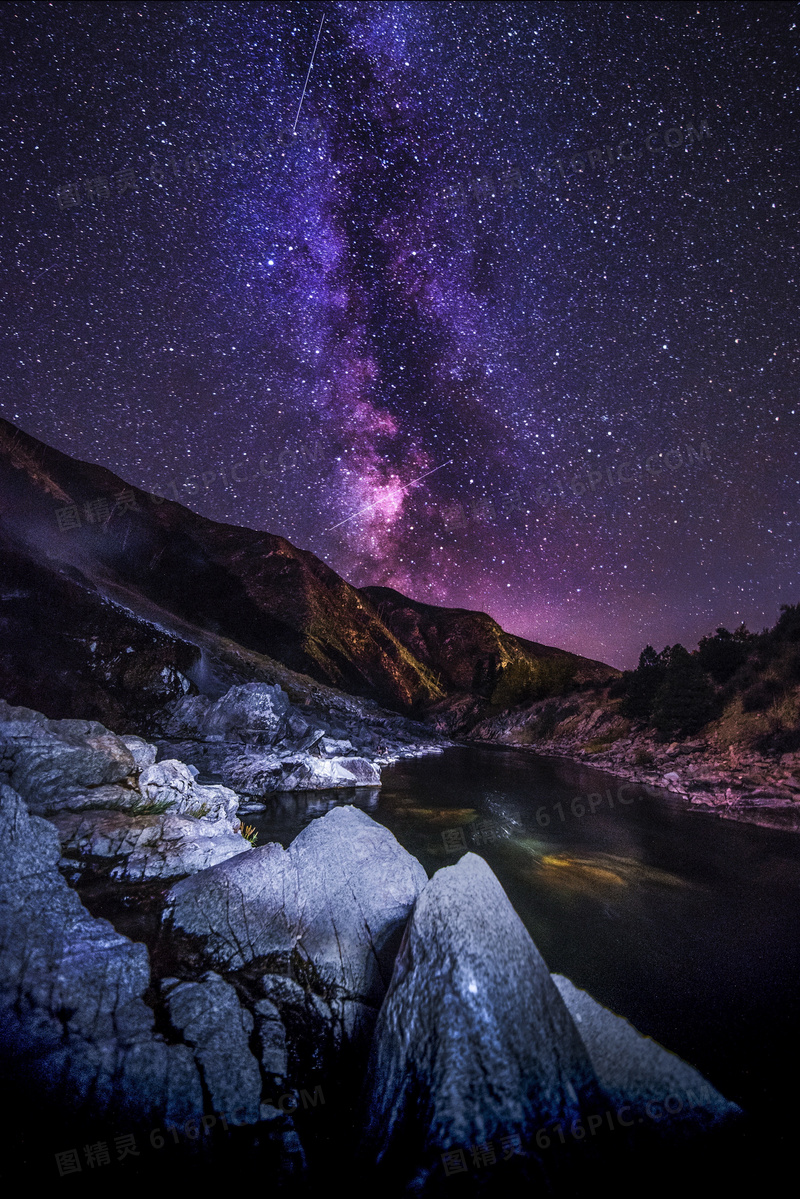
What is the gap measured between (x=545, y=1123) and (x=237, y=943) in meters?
3.72

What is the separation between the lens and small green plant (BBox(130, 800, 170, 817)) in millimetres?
10375

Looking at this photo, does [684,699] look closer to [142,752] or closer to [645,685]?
[645,685]

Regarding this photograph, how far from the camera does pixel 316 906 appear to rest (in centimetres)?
557

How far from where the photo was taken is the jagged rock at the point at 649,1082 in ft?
11.0

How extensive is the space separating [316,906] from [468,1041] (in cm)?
285

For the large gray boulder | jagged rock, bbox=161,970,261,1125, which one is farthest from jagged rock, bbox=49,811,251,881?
the large gray boulder

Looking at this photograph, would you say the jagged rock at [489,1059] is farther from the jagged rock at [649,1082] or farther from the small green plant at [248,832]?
the small green plant at [248,832]

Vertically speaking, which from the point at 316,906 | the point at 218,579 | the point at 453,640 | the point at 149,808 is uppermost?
the point at 453,640

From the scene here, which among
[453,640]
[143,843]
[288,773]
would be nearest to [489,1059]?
[143,843]

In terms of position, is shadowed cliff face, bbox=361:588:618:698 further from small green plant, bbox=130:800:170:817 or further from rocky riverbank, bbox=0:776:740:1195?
rocky riverbank, bbox=0:776:740:1195

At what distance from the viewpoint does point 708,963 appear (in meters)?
6.89

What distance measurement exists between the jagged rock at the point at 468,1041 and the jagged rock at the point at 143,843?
18.5ft

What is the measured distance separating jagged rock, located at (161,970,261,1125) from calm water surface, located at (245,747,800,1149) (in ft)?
15.4

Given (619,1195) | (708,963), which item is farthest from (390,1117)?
(708,963)
